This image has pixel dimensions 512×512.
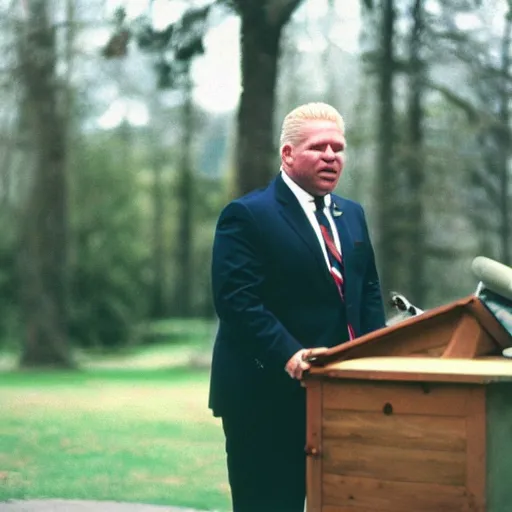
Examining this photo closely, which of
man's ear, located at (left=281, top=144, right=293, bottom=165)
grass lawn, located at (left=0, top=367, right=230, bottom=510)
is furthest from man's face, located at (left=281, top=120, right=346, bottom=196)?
grass lawn, located at (left=0, top=367, right=230, bottom=510)

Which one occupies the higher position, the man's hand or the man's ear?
the man's ear

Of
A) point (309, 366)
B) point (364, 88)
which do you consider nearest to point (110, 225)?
point (364, 88)

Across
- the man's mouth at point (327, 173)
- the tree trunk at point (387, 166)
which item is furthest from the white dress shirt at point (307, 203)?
the tree trunk at point (387, 166)

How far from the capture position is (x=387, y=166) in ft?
55.1

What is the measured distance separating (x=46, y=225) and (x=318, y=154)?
15.5 meters

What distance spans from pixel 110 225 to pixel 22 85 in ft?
16.5

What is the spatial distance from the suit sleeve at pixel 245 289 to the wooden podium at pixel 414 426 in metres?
0.20

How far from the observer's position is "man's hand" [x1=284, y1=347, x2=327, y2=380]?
2.89 metres

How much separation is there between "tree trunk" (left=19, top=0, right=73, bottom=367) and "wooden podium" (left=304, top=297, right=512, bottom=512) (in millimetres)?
15048

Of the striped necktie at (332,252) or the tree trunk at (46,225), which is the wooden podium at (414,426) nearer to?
the striped necktie at (332,252)

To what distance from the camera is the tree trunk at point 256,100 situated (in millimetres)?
11398

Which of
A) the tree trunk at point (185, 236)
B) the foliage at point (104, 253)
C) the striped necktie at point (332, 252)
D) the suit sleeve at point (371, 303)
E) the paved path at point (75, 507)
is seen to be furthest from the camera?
the tree trunk at point (185, 236)

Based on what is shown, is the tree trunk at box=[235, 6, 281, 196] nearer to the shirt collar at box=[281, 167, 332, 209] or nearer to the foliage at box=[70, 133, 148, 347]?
the shirt collar at box=[281, 167, 332, 209]

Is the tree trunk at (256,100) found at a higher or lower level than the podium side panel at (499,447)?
higher
